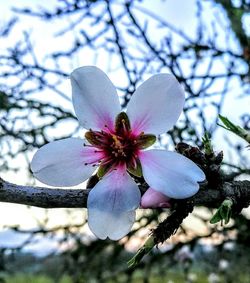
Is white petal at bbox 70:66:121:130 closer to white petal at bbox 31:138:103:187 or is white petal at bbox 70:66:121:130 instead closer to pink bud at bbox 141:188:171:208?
white petal at bbox 31:138:103:187

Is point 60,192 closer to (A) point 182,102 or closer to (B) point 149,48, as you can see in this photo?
(A) point 182,102

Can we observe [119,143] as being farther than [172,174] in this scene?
Yes

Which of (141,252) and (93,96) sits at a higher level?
(93,96)

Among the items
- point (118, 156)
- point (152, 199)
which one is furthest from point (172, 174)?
point (118, 156)

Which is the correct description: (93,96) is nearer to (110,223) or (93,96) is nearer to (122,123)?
(122,123)

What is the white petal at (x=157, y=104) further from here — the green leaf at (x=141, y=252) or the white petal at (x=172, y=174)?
the green leaf at (x=141, y=252)

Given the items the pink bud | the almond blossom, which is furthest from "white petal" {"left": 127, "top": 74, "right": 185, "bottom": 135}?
the pink bud

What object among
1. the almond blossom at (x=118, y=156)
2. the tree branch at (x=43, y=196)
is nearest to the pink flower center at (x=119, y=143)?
the almond blossom at (x=118, y=156)
